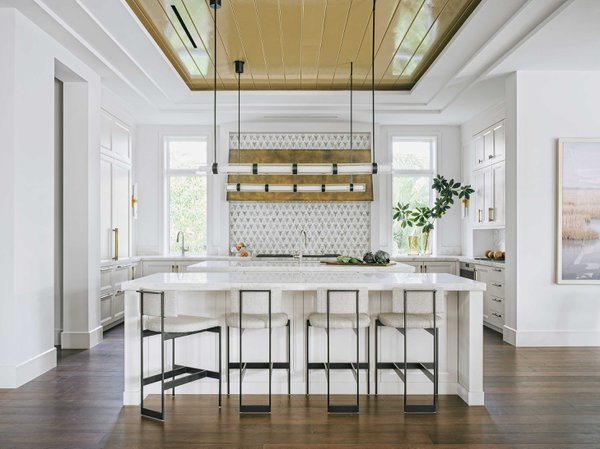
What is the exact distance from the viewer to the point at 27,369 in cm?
406

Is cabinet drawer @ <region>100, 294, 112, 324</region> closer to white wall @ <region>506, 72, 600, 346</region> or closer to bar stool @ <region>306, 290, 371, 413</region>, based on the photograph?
bar stool @ <region>306, 290, 371, 413</region>

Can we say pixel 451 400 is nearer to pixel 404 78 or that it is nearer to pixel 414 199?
pixel 404 78

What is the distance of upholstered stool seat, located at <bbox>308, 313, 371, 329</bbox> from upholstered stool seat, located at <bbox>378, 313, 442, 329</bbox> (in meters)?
0.15

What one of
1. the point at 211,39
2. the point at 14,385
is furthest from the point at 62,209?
the point at 211,39

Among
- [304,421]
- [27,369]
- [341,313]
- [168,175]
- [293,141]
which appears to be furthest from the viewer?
[168,175]

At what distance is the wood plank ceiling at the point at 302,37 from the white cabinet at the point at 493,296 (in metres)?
2.75

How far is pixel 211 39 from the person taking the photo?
4977 millimetres

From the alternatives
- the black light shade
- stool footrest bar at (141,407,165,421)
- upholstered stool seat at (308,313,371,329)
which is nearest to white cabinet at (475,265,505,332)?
upholstered stool seat at (308,313,371,329)

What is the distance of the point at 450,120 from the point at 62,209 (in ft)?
19.0

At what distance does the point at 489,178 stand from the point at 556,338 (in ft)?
7.93

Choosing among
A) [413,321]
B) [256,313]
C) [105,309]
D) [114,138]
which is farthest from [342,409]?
[114,138]

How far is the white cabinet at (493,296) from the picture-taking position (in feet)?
19.3

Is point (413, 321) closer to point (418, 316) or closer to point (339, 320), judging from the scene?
point (418, 316)

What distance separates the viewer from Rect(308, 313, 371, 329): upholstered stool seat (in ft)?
11.2
